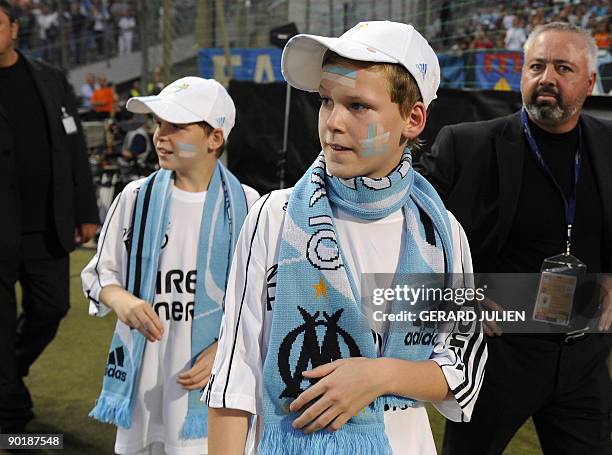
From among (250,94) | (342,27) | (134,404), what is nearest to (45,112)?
(134,404)

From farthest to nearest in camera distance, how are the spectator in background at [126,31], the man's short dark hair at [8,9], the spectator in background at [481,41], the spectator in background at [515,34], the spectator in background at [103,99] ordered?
the spectator in background at [126,31]
the spectator in background at [103,99]
the spectator in background at [515,34]
the spectator in background at [481,41]
the man's short dark hair at [8,9]

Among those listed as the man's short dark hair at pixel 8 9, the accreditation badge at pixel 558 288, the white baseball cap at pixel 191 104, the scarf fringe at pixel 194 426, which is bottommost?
the scarf fringe at pixel 194 426

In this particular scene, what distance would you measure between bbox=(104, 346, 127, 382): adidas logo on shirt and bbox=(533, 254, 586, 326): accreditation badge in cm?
146

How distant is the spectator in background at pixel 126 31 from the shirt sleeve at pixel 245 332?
18481 millimetres

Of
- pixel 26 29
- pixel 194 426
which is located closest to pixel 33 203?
pixel 194 426

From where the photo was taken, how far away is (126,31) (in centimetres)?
1956

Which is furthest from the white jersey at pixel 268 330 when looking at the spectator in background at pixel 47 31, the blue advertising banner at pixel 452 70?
the spectator in background at pixel 47 31

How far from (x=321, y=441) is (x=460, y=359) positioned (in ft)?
1.13

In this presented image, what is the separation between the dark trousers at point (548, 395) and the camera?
2902mm

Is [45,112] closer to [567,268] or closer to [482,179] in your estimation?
[482,179]

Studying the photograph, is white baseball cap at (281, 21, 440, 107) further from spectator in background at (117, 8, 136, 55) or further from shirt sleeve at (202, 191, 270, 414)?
spectator in background at (117, 8, 136, 55)

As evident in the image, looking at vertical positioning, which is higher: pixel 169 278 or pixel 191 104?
pixel 191 104

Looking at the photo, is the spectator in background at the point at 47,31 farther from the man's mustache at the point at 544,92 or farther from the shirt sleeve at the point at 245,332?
the shirt sleeve at the point at 245,332

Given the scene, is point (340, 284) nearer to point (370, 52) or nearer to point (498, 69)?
point (370, 52)
